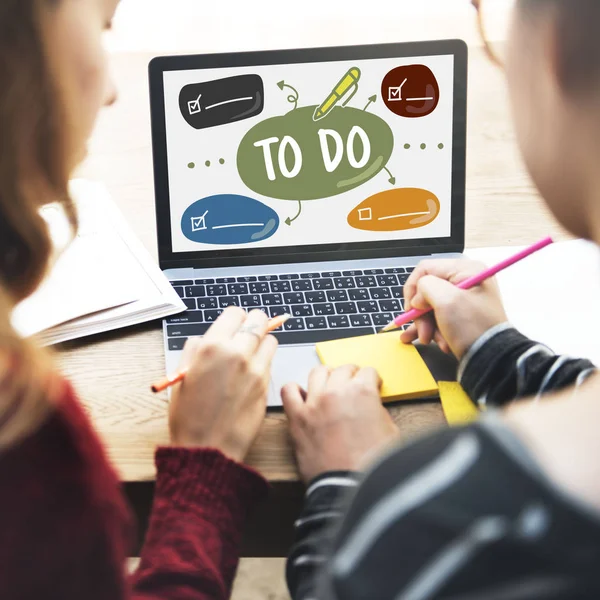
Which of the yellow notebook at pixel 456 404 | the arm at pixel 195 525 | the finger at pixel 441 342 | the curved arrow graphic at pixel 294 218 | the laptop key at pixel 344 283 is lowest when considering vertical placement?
the arm at pixel 195 525

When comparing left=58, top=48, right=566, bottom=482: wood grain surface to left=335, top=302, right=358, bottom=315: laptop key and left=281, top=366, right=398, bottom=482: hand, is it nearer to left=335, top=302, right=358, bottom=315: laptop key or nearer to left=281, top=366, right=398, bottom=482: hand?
left=281, top=366, right=398, bottom=482: hand

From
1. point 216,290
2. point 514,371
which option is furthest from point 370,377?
point 216,290

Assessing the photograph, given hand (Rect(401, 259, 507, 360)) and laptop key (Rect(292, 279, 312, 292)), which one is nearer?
hand (Rect(401, 259, 507, 360))

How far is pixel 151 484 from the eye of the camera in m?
0.65

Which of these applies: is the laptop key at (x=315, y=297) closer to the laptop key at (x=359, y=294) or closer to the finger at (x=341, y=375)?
the laptop key at (x=359, y=294)

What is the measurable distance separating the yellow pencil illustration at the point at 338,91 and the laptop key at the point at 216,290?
0.23m

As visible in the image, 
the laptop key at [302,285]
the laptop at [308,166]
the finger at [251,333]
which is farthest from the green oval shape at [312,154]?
the finger at [251,333]

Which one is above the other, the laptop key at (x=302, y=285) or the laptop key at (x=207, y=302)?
the laptop key at (x=302, y=285)

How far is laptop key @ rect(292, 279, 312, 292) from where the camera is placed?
34.6 inches

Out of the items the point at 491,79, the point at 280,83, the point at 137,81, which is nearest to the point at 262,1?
the point at 137,81

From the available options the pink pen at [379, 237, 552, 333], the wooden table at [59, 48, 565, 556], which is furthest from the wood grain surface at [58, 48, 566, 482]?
the pink pen at [379, 237, 552, 333]

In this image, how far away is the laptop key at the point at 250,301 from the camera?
860mm

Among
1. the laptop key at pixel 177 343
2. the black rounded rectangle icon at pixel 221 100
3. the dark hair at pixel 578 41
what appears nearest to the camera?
the dark hair at pixel 578 41

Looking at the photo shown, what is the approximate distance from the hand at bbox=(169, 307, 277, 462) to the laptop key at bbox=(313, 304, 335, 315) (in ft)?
0.33
